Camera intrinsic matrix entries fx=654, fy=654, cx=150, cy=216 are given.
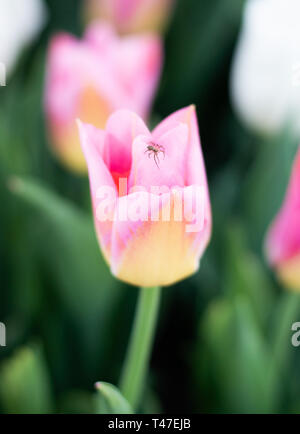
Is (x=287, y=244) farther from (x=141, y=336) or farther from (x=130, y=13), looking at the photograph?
(x=130, y=13)

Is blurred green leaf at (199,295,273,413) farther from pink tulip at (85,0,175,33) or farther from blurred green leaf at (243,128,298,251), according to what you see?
pink tulip at (85,0,175,33)

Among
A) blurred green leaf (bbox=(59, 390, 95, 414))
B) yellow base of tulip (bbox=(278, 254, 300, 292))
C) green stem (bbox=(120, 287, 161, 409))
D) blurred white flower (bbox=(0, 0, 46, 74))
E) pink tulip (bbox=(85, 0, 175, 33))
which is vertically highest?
pink tulip (bbox=(85, 0, 175, 33))

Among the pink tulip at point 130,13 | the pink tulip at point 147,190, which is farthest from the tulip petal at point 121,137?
the pink tulip at point 130,13

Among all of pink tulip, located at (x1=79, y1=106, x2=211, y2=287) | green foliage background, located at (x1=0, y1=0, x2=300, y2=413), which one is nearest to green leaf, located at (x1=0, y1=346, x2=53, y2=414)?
green foliage background, located at (x1=0, y1=0, x2=300, y2=413)

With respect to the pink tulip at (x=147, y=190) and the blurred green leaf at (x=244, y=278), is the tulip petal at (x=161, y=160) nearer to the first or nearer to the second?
the pink tulip at (x=147, y=190)
